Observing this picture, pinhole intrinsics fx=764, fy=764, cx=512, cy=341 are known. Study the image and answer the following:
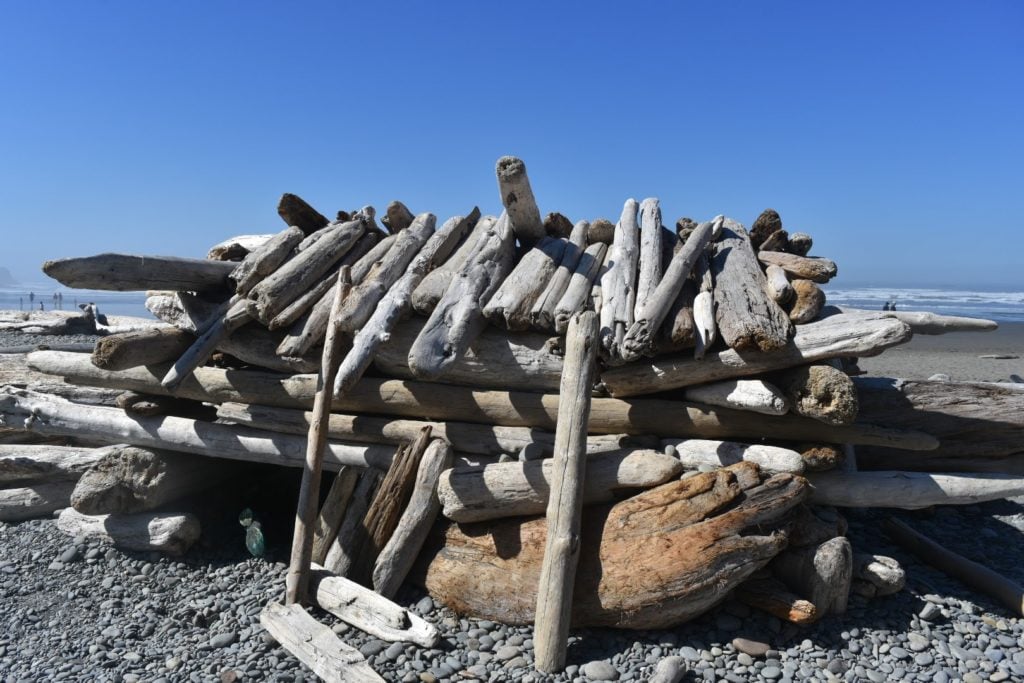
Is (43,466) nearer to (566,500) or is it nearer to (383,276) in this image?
(383,276)

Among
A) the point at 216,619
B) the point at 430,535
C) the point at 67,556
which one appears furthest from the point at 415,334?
the point at 67,556

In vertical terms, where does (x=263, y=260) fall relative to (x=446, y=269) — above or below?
above

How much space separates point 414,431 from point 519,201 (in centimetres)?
223

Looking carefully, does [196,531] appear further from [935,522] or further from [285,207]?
[935,522]

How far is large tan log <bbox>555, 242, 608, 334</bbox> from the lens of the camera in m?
6.03

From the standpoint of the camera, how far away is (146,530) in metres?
7.24

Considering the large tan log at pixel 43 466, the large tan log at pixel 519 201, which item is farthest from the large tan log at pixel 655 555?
the large tan log at pixel 43 466

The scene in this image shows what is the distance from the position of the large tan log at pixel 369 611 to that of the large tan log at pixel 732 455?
228 cm

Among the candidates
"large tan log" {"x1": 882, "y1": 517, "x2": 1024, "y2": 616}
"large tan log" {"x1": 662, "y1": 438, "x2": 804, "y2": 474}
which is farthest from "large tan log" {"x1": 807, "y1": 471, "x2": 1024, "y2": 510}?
"large tan log" {"x1": 882, "y1": 517, "x2": 1024, "y2": 616}

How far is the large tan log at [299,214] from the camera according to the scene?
8.09m

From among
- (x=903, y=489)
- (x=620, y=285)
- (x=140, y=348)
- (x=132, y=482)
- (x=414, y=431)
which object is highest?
(x=620, y=285)

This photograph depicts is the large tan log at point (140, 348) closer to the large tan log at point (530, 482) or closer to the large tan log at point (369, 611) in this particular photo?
the large tan log at point (369, 611)

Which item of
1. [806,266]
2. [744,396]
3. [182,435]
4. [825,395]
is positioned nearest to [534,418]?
[744,396]

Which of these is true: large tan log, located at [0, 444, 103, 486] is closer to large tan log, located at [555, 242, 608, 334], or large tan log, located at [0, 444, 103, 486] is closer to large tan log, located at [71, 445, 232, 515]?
large tan log, located at [71, 445, 232, 515]
